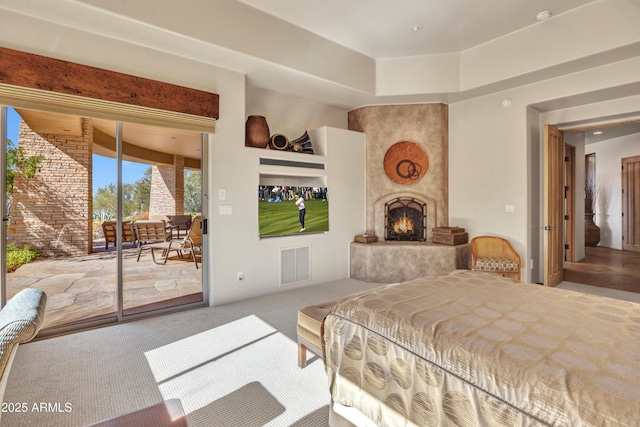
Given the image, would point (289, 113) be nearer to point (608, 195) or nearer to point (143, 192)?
point (143, 192)

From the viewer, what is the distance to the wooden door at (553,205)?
451cm

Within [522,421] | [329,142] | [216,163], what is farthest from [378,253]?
[522,421]

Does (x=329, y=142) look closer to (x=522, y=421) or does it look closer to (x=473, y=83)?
(x=473, y=83)

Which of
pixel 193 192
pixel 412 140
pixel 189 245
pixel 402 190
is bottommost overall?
pixel 189 245

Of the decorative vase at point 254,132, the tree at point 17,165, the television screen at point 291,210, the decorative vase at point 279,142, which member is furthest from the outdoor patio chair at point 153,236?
the decorative vase at point 279,142

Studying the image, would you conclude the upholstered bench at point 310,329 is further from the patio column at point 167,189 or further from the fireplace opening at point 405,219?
the fireplace opening at point 405,219

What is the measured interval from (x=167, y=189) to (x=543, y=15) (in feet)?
15.3

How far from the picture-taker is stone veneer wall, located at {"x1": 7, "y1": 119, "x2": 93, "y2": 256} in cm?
293

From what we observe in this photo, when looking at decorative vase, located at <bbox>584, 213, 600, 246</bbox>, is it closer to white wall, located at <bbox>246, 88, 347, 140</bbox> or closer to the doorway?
the doorway

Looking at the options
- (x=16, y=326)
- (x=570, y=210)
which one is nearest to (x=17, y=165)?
(x=16, y=326)

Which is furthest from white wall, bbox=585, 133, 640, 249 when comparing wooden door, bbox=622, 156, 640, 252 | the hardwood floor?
the hardwood floor

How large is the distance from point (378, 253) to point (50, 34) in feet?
14.6

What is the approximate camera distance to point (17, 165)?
9.52 ft

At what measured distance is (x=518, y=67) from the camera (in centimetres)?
403
